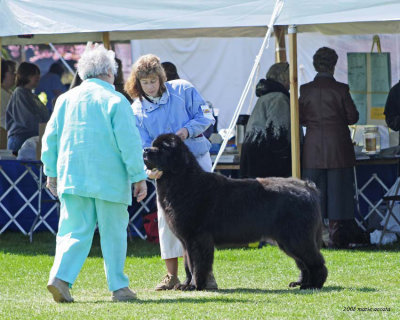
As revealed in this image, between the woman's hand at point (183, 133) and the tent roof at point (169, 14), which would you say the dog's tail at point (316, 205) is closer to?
the woman's hand at point (183, 133)

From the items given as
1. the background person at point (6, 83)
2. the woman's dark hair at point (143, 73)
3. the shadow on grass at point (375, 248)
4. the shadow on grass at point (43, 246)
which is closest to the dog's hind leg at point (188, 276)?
the woman's dark hair at point (143, 73)

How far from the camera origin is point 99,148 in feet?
18.1

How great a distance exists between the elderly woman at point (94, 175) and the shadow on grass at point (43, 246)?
3.02 meters

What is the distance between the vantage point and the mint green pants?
218 inches

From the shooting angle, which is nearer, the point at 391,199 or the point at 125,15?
the point at 125,15

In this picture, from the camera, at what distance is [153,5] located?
8.10 metres

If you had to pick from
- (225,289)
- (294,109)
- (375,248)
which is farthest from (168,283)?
(375,248)

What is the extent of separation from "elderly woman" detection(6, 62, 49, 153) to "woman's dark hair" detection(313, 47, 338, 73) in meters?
3.98

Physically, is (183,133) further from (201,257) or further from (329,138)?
(329,138)

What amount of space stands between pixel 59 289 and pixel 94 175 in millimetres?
794

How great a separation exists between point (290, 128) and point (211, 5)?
5.40 ft

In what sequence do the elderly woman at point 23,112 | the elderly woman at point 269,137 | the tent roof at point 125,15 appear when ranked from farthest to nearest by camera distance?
1. the elderly woman at point 23,112
2. the elderly woman at point 269,137
3. the tent roof at point 125,15

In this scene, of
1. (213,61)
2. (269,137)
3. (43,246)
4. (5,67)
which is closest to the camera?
(269,137)

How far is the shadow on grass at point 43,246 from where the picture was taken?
8860 mm
